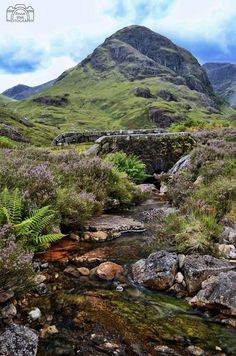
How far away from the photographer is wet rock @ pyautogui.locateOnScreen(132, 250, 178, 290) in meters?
7.20

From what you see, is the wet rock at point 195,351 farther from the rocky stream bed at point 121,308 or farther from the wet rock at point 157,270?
the wet rock at point 157,270

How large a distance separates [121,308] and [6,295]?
6.00ft

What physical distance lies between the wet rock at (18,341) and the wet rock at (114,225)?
17.8ft

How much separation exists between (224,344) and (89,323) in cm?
194

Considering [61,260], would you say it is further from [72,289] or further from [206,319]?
[206,319]

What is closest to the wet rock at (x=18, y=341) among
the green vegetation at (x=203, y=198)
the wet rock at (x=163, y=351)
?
the wet rock at (x=163, y=351)

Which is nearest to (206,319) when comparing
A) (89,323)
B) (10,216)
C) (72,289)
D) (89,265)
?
(89,323)

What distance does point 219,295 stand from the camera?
20.5 feet

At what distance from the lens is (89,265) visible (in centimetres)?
817

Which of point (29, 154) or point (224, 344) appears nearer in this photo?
point (224, 344)

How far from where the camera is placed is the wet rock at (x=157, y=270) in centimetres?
720

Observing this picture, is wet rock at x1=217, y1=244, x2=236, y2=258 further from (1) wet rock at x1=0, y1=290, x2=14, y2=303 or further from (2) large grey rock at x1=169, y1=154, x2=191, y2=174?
(2) large grey rock at x1=169, y1=154, x2=191, y2=174

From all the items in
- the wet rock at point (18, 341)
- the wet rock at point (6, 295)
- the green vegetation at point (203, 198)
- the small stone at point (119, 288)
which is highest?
the green vegetation at point (203, 198)

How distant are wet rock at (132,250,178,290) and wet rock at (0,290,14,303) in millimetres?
2528
